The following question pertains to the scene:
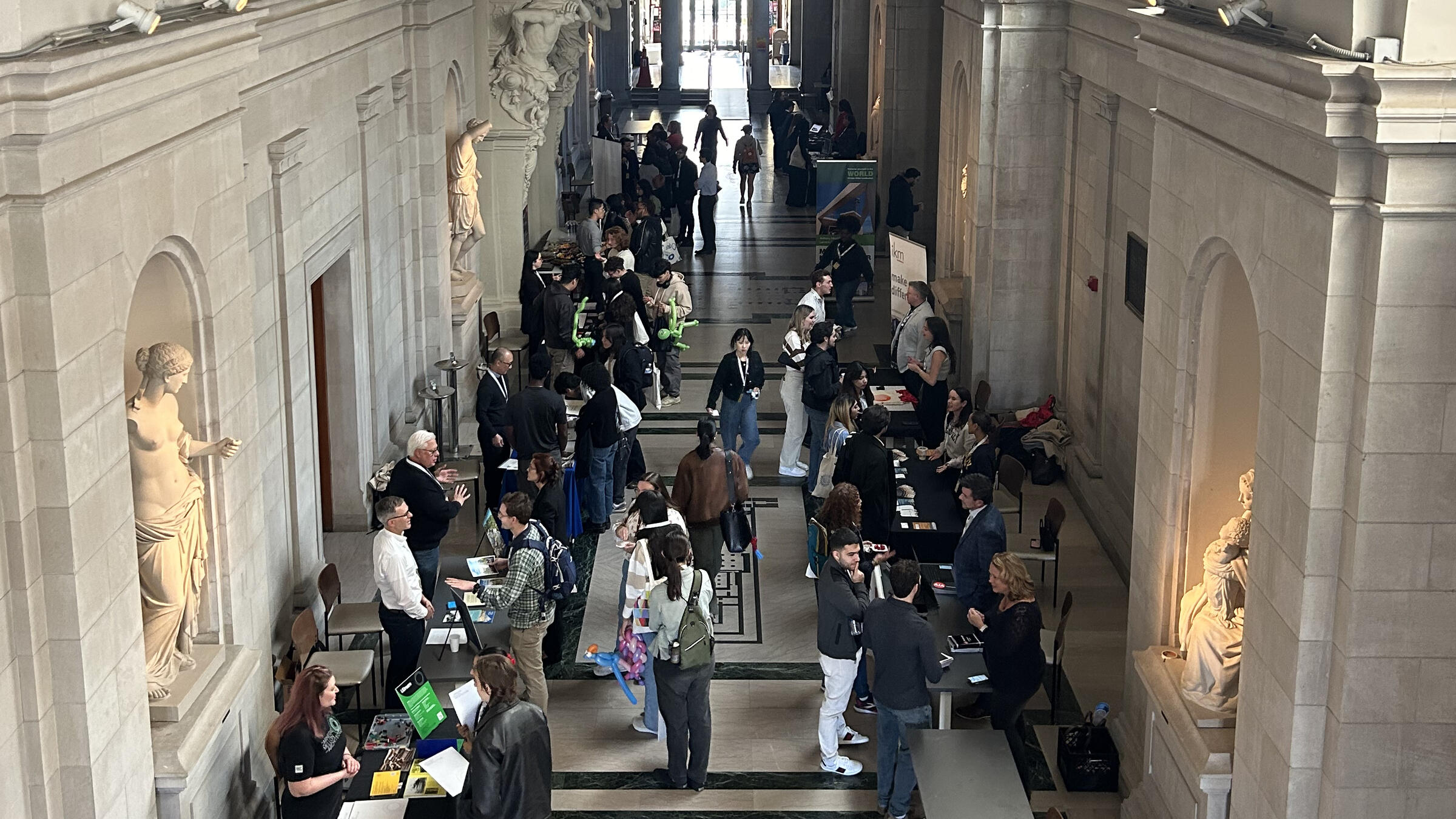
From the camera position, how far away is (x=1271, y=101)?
20.5 ft

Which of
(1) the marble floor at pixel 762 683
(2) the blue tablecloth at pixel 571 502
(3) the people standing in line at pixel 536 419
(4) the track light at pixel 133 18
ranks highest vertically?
(4) the track light at pixel 133 18

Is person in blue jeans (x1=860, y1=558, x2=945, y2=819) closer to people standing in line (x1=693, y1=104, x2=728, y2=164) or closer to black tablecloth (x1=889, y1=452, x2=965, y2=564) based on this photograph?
black tablecloth (x1=889, y1=452, x2=965, y2=564)

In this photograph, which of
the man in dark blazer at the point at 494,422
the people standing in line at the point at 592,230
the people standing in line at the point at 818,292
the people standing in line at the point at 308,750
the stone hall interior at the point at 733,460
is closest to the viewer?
the stone hall interior at the point at 733,460

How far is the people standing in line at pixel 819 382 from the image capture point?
13.1 metres

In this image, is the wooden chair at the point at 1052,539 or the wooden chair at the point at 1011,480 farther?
the wooden chair at the point at 1011,480

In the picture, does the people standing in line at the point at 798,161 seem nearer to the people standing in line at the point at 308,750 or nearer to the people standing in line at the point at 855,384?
the people standing in line at the point at 855,384

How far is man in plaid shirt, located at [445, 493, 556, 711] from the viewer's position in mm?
8945

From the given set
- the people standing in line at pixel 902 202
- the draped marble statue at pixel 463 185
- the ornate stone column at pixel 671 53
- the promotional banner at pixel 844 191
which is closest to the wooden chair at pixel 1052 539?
the draped marble statue at pixel 463 185

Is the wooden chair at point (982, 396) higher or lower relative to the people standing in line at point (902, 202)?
lower

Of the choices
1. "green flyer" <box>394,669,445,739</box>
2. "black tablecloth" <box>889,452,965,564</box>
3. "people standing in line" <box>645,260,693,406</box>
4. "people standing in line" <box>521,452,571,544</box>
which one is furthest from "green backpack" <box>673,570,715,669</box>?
"people standing in line" <box>645,260,693,406</box>

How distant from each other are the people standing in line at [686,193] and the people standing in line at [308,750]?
55.5 ft

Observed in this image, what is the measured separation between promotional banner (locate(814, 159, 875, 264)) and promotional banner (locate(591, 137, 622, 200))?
3.75 meters

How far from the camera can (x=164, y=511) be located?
281 inches

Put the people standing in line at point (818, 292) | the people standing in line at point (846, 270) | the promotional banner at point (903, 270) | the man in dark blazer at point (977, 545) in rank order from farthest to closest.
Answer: the people standing in line at point (846, 270), the promotional banner at point (903, 270), the people standing in line at point (818, 292), the man in dark blazer at point (977, 545)
